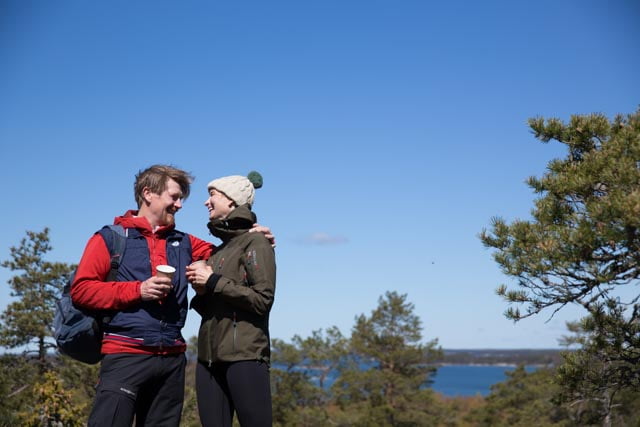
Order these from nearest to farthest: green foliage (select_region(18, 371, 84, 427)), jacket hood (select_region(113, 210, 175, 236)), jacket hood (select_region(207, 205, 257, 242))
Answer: jacket hood (select_region(113, 210, 175, 236)), jacket hood (select_region(207, 205, 257, 242)), green foliage (select_region(18, 371, 84, 427))

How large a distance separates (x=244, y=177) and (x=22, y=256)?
12302 mm

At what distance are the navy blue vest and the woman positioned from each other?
0.10m

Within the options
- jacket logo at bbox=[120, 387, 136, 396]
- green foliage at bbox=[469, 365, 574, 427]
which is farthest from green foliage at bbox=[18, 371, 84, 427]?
green foliage at bbox=[469, 365, 574, 427]

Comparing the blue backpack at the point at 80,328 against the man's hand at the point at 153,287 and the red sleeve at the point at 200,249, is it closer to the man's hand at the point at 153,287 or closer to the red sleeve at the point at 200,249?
the man's hand at the point at 153,287

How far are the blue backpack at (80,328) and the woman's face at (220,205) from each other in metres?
0.53

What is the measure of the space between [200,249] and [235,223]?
253 mm

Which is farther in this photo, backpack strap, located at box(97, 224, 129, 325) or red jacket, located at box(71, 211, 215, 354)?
backpack strap, located at box(97, 224, 129, 325)

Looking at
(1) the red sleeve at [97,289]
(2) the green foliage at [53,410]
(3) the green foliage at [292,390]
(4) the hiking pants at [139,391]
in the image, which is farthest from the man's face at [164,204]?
(3) the green foliage at [292,390]

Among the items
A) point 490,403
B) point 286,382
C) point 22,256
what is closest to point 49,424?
point 22,256

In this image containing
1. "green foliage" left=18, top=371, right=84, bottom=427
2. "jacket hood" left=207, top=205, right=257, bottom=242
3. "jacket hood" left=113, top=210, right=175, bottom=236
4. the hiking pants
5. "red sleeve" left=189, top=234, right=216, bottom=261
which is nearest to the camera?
the hiking pants

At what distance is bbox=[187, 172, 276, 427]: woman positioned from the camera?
2.59 metres

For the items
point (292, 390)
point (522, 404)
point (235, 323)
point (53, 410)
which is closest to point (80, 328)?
point (235, 323)

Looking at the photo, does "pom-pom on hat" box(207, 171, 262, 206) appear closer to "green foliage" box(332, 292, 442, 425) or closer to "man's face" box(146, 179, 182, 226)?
"man's face" box(146, 179, 182, 226)

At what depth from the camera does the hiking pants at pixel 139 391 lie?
2.45 m
